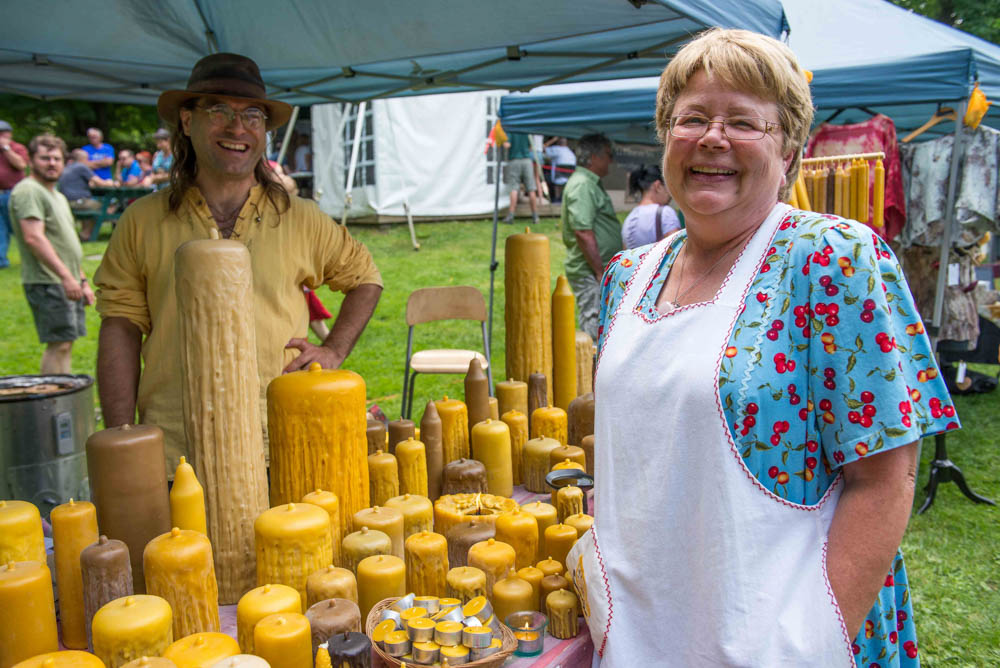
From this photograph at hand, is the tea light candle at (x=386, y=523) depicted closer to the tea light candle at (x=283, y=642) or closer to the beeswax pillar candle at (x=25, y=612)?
the tea light candle at (x=283, y=642)

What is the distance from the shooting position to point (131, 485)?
1.06 metres

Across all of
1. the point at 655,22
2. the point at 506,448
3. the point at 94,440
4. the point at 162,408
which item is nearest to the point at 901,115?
the point at 655,22

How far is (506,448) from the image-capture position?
63.8 inches

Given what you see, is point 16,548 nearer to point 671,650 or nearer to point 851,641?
point 671,650

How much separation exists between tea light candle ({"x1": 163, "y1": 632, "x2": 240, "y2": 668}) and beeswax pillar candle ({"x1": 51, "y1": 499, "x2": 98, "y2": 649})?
0.79ft

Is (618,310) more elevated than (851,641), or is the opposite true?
(618,310)

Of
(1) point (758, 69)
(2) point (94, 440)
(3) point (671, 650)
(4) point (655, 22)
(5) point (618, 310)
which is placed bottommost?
(3) point (671, 650)

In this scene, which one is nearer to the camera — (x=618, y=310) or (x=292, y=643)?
(x=292, y=643)

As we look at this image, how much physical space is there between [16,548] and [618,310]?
2.97 ft

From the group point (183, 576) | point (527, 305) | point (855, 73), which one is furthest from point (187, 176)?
point (855, 73)

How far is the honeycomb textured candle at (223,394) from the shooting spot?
1.10 metres

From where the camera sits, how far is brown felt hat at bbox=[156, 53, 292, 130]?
182cm

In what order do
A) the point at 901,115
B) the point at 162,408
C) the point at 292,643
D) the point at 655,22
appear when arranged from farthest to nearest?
the point at 901,115
the point at 655,22
the point at 162,408
the point at 292,643

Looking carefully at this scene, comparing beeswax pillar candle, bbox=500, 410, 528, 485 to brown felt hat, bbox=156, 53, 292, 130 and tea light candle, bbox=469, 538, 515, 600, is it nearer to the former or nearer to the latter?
tea light candle, bbox=469, 538, 515, 600
